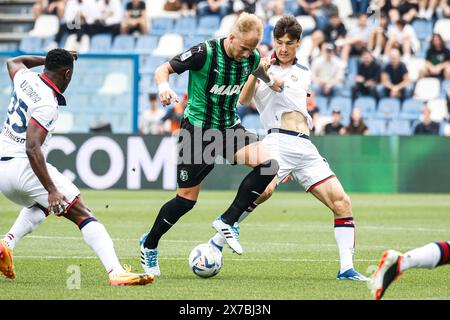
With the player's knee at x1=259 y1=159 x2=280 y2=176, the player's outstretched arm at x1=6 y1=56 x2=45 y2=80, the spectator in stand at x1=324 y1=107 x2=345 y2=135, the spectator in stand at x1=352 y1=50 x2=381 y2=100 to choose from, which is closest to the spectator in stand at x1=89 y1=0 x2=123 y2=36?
the spectator in stand at x1=352 y1=50 x2=381 y2=100

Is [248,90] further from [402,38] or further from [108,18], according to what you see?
[108,18]

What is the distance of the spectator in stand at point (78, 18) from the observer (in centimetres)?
2589

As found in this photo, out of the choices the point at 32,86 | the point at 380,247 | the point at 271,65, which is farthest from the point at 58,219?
the point at 32,86

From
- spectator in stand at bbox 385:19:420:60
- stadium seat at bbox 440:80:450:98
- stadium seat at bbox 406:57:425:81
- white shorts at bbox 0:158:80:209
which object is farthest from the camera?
stadium seat at bbox 406:57:425:81

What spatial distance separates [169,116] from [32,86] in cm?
1466

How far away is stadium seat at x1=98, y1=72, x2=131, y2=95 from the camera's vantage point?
75.5 ft

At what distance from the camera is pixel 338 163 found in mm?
A: 21453

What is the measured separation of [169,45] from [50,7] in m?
3.55

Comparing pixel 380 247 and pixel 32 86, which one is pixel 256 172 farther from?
pixel 380 247

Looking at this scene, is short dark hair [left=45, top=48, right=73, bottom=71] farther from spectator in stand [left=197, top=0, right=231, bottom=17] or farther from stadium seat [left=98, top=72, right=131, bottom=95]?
spectator in stand [left=197, top=0, right=231, bottom=17]

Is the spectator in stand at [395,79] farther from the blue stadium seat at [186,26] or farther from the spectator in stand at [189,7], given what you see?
the spectator in stand at [189,7]

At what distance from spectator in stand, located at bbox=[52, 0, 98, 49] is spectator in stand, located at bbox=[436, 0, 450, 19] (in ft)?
28.3

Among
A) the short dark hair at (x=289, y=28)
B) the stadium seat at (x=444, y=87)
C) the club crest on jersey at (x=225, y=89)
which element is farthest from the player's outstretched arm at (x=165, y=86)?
the stadium seat at (x=444, y=87)
